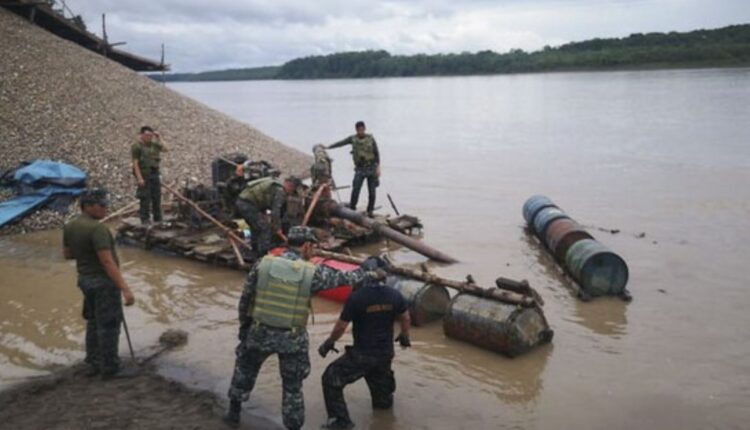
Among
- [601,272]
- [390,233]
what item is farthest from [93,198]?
[601,272]

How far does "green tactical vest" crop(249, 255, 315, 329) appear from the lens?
5.86 m

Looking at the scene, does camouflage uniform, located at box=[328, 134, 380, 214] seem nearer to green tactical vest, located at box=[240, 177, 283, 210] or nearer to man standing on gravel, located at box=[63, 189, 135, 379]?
green tactical vest, located at box=[240, 177, 283, 210]

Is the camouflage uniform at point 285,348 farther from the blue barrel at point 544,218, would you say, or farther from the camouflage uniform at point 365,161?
the camouflage uniform at point 365,161

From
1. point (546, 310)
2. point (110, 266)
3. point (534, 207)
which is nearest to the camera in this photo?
point (110, 266)

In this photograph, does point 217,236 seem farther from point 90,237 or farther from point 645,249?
point 645,249

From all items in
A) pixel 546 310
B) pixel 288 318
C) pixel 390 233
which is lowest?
pixel 546 310

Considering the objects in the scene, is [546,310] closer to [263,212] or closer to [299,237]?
[263,212]

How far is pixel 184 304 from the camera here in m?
10.5

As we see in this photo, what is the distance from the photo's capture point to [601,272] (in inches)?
418

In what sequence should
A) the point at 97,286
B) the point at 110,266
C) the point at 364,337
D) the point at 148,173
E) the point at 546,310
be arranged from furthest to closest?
the point at 148,173 → the point at 546,310 → the point at 97,286 → the point at 110,266 → the point at 364,337

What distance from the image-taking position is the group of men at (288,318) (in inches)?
232

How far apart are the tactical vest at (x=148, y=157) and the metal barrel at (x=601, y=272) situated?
28.3 ft

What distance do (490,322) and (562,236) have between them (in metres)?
4.23

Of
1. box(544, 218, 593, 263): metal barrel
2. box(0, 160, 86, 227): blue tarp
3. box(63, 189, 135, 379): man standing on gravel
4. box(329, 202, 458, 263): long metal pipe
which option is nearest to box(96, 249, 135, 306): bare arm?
box(63, 189, 135, 379): man standing on gravel
